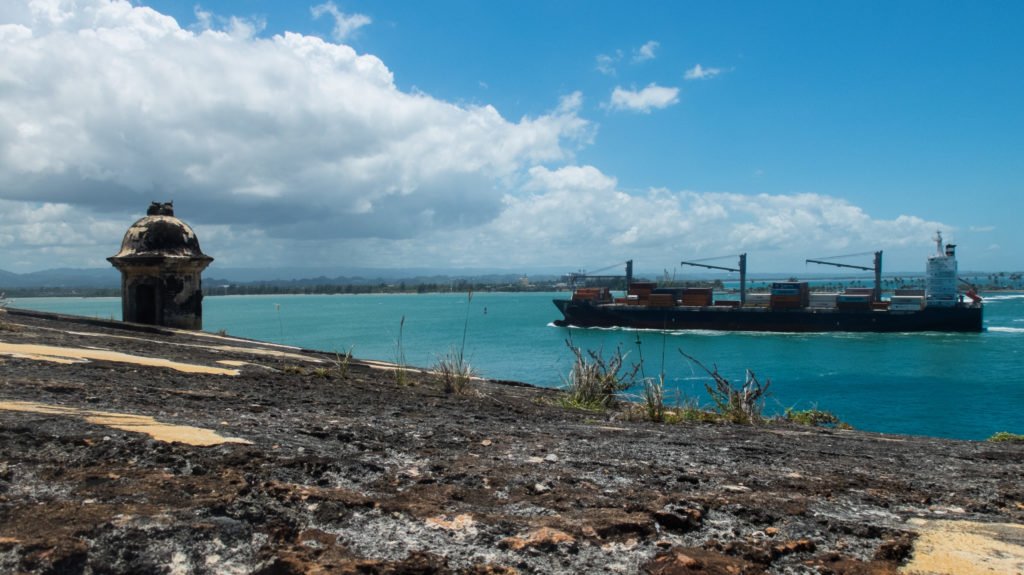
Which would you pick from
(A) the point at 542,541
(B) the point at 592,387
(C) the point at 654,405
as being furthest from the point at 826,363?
(A) the point at 542,541

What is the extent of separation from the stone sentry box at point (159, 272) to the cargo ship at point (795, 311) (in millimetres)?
42405

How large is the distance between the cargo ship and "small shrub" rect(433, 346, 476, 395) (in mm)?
45096

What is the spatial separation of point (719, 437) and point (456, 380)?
7.66 feet

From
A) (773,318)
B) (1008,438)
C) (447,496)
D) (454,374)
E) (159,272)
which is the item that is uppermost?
(159,272)

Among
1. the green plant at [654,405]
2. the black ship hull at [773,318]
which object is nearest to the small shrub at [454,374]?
the green plant at [654,405]

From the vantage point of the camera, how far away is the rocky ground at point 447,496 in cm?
142

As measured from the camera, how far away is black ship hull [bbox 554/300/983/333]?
163 feet

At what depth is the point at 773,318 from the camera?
52.4m

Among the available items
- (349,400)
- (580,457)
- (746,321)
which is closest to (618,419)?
(349,400)

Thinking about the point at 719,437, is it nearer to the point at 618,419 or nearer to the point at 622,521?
the point at 618,419

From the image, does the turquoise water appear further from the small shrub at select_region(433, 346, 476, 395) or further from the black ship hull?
the small shrub at select_region(433, 346, 476, 395)

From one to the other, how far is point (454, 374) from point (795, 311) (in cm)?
5180

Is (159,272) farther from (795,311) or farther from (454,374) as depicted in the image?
(795,311)

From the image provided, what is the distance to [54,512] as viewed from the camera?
4.86 feet
